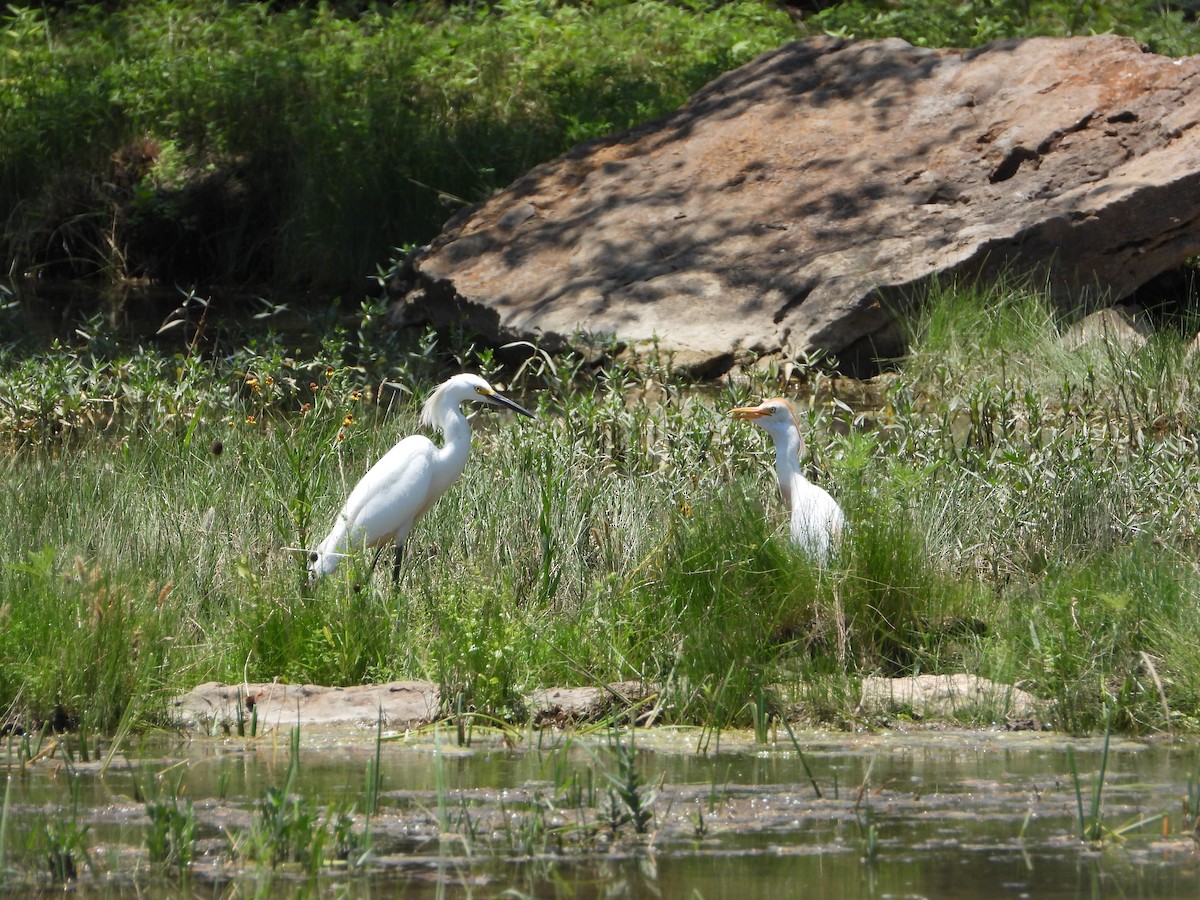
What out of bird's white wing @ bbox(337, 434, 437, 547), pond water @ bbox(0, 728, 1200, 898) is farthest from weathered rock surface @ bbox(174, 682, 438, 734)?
bird's white wing @ bbox(337, 434, 437, 547)

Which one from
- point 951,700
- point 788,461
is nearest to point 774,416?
point 788,461


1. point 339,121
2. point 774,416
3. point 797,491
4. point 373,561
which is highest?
point 339,121

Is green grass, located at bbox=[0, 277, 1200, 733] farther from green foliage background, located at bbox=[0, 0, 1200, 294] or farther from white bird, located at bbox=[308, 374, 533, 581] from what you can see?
green foliage background, located at bbox=[0, 0, 1200, 294]

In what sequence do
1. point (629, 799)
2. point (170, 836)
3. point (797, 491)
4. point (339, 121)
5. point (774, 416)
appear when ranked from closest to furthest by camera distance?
point (170, 836), point (629, 799), point (797, 491), point (774, 416), point (339, 121)

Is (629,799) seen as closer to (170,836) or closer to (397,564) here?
(170,836)

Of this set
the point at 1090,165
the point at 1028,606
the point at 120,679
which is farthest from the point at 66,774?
the point at 1090,165

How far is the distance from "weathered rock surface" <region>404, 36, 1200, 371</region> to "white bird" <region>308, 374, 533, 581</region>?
1.94m

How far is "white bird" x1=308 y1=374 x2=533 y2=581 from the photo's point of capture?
624 cm

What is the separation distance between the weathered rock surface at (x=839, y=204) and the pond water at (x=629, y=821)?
4279 millimetres

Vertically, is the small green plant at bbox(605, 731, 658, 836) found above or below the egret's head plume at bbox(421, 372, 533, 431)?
below

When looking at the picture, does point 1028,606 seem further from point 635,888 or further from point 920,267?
point 920,267

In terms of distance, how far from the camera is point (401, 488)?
636cm

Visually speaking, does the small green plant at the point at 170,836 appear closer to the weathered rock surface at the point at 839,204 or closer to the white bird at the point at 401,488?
the white bird at the point at 401,488

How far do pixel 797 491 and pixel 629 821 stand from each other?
2848 millimetres
